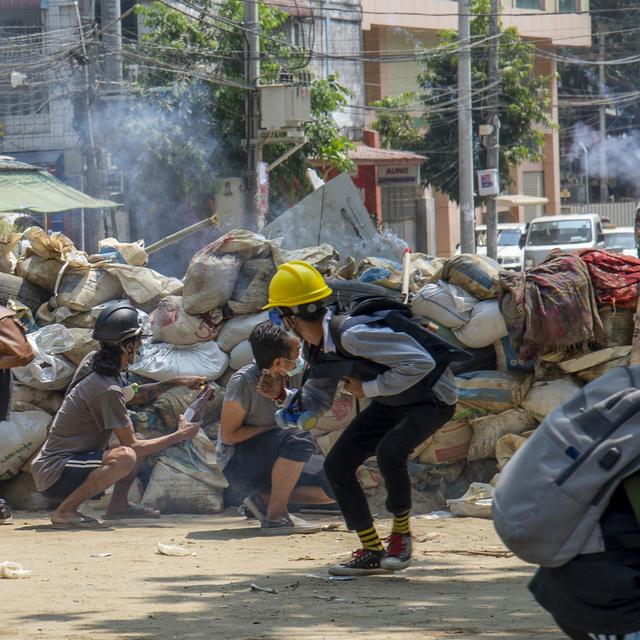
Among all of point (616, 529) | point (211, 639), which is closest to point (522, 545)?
point (616, 529)

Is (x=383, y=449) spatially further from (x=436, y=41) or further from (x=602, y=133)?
(x=602, y=133)

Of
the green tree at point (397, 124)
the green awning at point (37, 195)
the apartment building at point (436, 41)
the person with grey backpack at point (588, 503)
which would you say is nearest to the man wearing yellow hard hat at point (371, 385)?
the person with grey backpack at point (588, 503)

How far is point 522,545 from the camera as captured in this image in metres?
2.63

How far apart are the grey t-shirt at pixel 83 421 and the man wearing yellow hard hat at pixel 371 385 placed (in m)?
2.03

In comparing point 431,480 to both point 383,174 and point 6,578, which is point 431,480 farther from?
point 383,174

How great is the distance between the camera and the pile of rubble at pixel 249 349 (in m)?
7.88

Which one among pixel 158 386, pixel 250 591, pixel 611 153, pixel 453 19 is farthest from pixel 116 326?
pixel 611 153

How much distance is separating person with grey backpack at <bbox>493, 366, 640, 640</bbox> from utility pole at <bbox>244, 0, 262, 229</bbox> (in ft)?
66.5

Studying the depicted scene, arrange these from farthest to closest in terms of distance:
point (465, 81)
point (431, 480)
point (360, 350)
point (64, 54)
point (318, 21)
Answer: point (318, 21), point (465, 81), point (64, 54), point (431, 480), point (360, 350)

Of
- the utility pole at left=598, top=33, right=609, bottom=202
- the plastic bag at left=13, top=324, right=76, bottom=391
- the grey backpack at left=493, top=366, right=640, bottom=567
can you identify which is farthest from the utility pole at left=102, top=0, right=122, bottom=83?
the utility pole at left=598, top=33, right=609, bottom=202

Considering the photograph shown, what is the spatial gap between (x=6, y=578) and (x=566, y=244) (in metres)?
22.8

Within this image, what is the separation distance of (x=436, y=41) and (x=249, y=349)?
34210mm

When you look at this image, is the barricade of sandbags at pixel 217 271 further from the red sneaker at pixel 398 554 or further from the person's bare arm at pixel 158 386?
the red sneaker at pixel 398 554

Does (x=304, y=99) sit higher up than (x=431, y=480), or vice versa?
(x=304, y=99)
